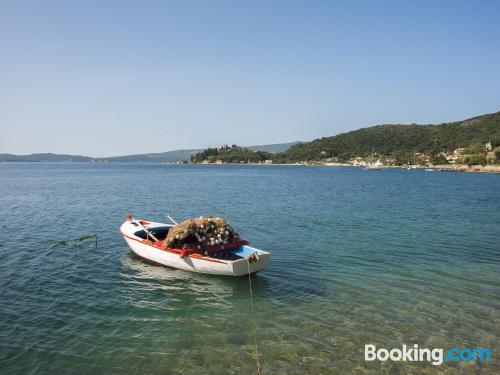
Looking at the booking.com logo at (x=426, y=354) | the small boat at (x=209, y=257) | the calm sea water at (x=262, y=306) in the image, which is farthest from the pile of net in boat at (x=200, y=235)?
the booking.com logo at (x=426, y=354)

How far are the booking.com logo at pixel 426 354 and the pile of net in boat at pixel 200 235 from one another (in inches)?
354

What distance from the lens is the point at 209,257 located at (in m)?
16.5

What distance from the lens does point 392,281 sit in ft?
52.9

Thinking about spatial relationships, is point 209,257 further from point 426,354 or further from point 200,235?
point 426,354

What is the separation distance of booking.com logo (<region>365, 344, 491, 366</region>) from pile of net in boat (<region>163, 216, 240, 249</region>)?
29.5ft

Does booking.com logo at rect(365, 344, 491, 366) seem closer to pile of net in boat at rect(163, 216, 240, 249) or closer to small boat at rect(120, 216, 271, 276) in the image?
small boat at rect(120, 216, 271, 276)

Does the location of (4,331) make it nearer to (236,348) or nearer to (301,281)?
(236,348)

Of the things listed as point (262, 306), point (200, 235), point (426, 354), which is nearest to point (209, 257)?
point (200, 235)

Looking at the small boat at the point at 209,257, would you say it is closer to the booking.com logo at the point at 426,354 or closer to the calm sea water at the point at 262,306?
the calm sea water at the point at 262,306

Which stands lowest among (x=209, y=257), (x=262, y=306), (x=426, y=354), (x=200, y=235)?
(x=426, y=354)

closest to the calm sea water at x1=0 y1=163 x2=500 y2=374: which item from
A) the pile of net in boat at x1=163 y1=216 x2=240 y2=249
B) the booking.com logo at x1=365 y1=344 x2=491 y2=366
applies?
the booking.com logo at x1=365 y1=344 x2=491 y2=366

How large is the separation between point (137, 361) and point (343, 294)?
27.6 ft

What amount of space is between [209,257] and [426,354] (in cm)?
947

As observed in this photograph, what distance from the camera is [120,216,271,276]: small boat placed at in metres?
16.0
